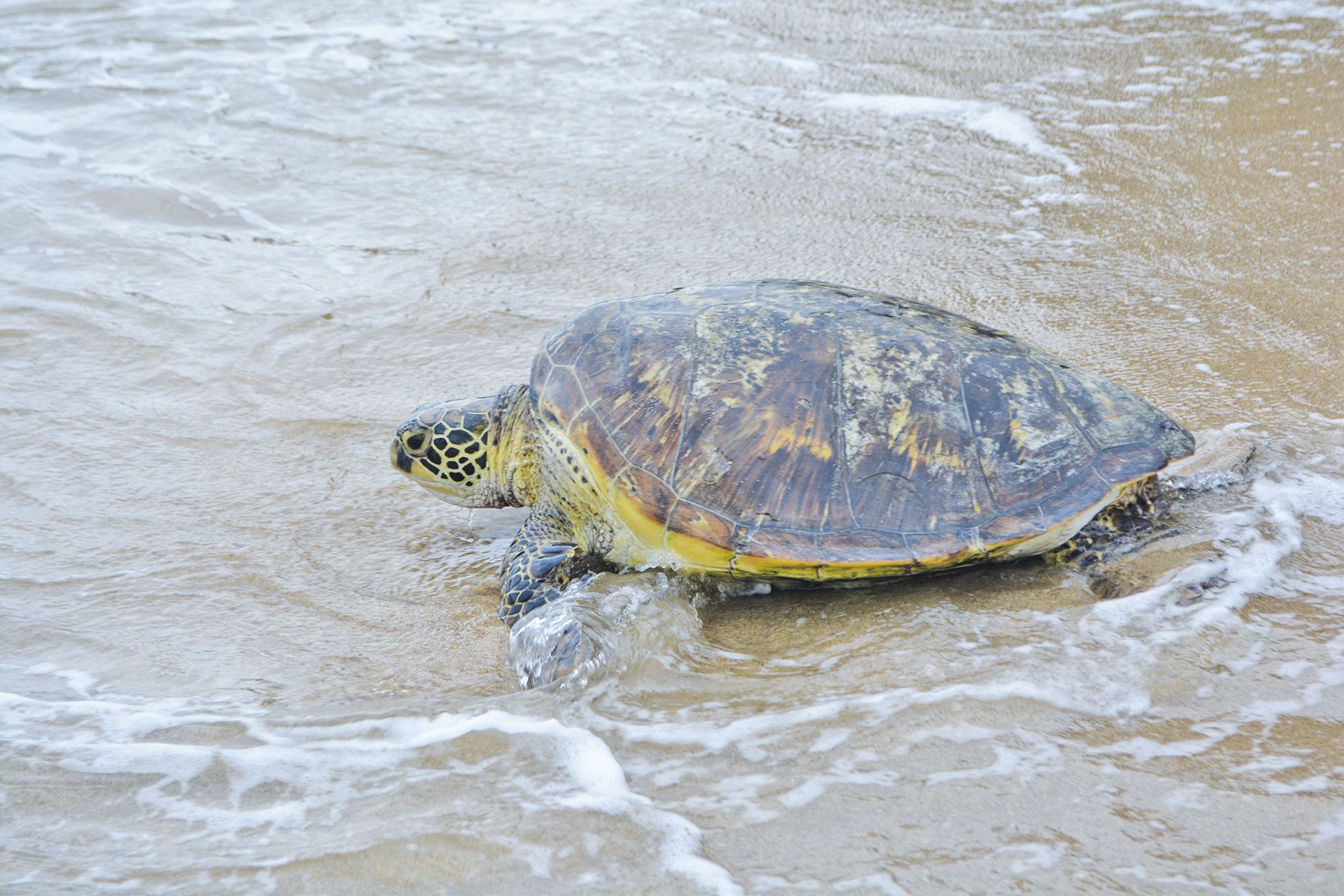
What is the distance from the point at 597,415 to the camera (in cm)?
323

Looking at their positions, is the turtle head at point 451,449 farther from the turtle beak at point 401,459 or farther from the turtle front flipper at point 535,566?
the turtle front flipper at point 535,566

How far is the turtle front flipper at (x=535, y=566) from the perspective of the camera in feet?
10.1

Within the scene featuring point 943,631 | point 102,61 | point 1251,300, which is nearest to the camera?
point 943,631

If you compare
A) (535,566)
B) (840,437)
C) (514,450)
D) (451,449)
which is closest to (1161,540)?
(840,437)

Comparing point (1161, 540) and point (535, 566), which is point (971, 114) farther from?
point (535, 566)

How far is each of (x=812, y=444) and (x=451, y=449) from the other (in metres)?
1.30

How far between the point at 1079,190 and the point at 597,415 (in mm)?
3481

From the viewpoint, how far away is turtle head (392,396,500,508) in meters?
3.56

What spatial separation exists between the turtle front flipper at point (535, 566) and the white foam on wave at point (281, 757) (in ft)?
1.63

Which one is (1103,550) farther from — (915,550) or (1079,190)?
(1079,190)

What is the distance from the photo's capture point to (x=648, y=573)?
3.22 m

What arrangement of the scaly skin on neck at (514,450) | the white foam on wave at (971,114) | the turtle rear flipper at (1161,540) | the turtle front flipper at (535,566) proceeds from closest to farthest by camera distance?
1. the turtle rear flipper at (1161,540)
2. the turtle front flipper at (535,566)
3. the scaly skin on neck at (514,450)
4. the white foam on wave at (971,114)

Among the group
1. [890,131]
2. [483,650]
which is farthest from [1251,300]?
[483,650]

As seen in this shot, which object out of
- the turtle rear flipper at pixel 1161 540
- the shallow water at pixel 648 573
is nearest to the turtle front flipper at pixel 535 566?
the shallow water at pixel 648 573
